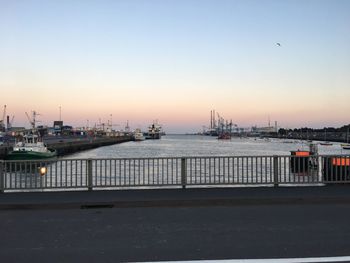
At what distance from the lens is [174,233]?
28.9ft

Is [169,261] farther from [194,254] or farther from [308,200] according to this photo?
[308,200]

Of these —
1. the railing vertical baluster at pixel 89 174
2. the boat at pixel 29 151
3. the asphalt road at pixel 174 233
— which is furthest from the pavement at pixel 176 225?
the boat at pixel 29 151

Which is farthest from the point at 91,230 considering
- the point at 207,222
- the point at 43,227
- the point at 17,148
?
the point at 17,148

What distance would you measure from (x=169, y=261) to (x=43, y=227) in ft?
12.7

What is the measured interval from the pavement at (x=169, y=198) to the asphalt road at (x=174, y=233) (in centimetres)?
30

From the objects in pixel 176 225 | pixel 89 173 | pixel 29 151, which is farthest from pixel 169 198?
pixel 29 151

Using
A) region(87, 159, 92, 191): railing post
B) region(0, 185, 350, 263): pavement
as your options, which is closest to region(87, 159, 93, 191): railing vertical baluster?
region(87, 159, 92, 191): railing post

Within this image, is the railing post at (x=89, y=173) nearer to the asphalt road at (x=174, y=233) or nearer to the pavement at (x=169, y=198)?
the pavement at (x=169, y=198)

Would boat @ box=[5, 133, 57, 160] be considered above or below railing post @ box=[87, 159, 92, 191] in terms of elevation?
below

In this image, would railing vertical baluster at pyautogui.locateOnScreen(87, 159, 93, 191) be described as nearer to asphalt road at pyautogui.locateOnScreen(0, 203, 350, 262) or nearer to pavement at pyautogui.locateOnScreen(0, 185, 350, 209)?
pavement at pyautogui.locateOnScreen(0, 185, 350, 209)

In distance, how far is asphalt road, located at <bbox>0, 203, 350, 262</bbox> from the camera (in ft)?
23.7

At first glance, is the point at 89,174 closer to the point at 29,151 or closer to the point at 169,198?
the point at 169,198

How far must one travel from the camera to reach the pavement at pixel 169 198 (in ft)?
39.9

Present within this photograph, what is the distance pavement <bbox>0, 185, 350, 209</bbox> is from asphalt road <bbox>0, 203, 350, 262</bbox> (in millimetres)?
300
